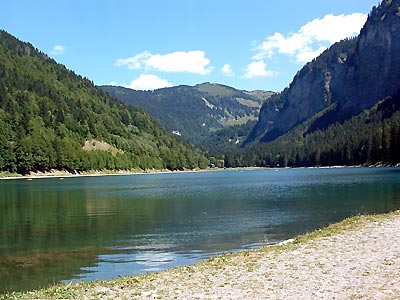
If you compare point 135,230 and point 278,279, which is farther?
point 135,230

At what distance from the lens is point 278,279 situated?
19375 millimetres

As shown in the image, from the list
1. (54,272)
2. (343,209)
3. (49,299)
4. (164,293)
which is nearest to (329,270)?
(164,293)

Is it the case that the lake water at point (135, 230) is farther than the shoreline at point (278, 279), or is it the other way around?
the lake water at point (135, 230)

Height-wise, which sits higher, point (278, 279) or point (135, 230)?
point (278, 279)

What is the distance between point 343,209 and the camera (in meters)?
58.7

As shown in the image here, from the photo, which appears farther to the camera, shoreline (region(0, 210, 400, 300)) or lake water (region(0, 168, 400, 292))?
lake water (region(0, 168, 400, 292))

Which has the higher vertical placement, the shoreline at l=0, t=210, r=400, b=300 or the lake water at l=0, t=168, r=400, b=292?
the shoreline at l=0, t=210, r=400, b=300

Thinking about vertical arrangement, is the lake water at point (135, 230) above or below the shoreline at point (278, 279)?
below

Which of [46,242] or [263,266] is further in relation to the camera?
[46,242]

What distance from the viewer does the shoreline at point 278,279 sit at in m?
17.4

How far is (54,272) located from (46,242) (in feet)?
40.2

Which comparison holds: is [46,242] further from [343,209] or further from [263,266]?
[343,209]

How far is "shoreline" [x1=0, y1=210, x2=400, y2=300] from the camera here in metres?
17.4

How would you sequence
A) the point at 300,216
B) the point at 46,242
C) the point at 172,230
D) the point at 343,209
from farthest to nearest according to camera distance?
the point at 343,209, the point at 300,216, the point at 172,230, the point at 46,242
